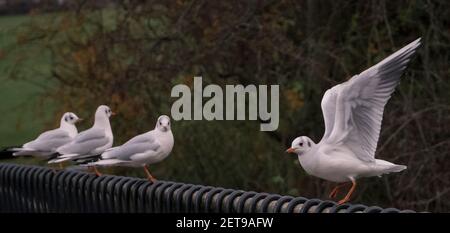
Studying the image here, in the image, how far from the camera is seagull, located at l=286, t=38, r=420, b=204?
2.85 metres

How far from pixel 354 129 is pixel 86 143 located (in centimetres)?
136

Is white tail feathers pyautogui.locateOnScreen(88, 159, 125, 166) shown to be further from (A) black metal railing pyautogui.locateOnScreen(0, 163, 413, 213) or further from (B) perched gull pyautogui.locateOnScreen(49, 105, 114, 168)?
(B) perched gull pyautogui.locateOnScreen(49, 105, 114, 168)

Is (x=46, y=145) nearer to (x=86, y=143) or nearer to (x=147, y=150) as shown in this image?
(x=86, y=143)

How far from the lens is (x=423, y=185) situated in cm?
634

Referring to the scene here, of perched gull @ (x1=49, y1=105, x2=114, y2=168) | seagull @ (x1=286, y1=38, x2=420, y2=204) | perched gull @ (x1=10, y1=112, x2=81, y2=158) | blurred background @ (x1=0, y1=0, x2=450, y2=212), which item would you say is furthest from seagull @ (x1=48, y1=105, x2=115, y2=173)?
blurred background @ (x1=0, y1=0, x2=450, y2=212)

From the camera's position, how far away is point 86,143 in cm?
406

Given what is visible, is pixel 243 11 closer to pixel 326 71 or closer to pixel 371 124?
pixel 326 71

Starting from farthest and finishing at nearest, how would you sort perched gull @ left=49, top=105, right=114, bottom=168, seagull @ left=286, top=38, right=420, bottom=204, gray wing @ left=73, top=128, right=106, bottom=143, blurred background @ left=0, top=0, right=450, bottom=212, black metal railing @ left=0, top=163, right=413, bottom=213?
blurred background @ left=0, top=0, right=450, bottom=212 < gray wing @ left=73, top=128, right=106, bottom=143 < perched gull @ left=49, top=105, right=114, bottom=168 < seagull @ left=286, top=38, right=420, bottom=204 < black metal railing @ left=0, top=163, right=413, bottom=213

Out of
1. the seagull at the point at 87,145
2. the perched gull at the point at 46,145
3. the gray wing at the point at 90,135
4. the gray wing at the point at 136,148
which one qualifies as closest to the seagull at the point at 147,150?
the gray wing at the point at 136,148

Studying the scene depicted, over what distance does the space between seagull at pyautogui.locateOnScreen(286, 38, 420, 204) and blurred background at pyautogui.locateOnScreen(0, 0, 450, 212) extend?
3.20m

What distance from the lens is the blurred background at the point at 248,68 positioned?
21.8 ft

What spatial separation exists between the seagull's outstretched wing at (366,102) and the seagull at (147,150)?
28.6 inches

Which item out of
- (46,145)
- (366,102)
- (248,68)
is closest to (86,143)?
(46,145)
